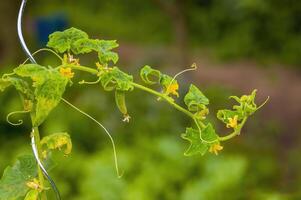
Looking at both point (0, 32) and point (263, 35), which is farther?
point (263, 35)

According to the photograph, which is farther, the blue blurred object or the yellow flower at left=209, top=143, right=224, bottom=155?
the blue blurred object

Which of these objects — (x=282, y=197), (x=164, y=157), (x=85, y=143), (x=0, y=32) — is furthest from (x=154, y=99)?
(x=0, y=32)

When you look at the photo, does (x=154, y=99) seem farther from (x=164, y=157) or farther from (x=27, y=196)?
(x=27, y=196)

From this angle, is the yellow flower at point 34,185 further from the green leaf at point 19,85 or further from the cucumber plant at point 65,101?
the green leaf at point 19,85

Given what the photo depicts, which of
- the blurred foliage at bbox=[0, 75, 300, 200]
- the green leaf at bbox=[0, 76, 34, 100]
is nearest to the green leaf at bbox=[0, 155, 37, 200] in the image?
the green leaf at bbox=[0, 76, 34, 100]

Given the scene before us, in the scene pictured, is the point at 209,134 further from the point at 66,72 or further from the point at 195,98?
the point at 66,72

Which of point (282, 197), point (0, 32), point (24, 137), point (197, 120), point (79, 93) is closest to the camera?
point (197, 120)

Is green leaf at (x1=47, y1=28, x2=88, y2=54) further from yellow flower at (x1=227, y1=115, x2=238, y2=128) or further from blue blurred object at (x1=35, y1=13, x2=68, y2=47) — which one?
blue blurred object at (x1=35, y1=13, x2=68, y2=47)
